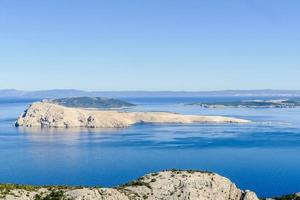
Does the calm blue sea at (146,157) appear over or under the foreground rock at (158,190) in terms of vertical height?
under

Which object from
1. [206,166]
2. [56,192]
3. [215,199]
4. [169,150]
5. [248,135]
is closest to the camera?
[56,192]

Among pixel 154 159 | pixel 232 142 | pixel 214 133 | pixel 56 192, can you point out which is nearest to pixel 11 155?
pixel 154 159

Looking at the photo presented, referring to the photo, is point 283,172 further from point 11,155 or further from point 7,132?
point 7,132

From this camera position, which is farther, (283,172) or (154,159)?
(154,159)

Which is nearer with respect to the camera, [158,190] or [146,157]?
[158,190]

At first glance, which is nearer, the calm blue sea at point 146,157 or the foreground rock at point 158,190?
the foreground rock at point 158,190

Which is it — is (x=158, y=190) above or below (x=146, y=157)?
above
